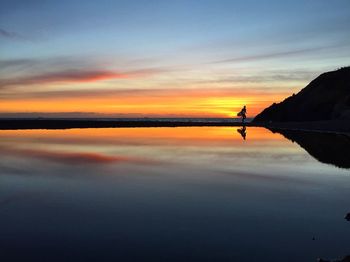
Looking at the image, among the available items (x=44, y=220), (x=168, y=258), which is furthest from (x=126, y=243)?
(x=44, y=220)

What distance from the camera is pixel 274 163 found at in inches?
1323

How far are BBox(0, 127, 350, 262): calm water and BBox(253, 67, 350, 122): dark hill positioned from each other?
100 metres

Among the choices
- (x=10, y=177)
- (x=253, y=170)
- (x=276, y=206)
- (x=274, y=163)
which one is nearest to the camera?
(x=276, y=206)

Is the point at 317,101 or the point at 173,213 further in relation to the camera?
the point at 317,101

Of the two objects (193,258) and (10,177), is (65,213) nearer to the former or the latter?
(193,258)

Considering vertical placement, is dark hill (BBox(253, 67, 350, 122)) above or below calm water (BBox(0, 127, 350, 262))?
above

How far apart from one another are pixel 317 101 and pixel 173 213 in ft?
439

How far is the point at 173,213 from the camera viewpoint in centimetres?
1672

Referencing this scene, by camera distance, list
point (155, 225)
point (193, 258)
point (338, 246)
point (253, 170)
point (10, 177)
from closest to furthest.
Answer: point (193, 258), point (338, 246), point (155, 225), point (10, 177), point (253, 170)

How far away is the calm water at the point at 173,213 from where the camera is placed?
40.6 ft

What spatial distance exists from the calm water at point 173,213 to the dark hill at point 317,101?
100237mm

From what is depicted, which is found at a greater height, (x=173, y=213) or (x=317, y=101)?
(x=317, y=101)

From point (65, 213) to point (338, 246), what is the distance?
10283 mm

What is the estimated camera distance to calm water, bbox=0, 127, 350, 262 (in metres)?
12.4
